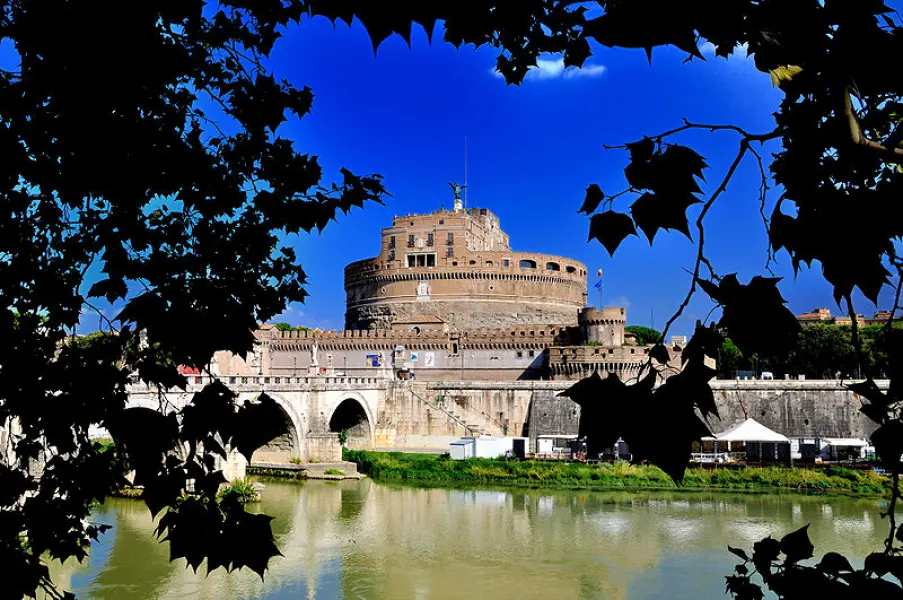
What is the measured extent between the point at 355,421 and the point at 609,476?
14.2 meters

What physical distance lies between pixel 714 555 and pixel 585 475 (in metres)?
8.49

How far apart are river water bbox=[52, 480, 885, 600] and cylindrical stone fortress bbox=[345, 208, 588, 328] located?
929 inches

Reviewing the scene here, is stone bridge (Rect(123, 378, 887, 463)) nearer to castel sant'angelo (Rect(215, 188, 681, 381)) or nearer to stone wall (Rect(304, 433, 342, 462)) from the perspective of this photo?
stone wall (Rect(304, 433, 342, 462))

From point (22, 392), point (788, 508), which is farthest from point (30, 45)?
point (788, 508)

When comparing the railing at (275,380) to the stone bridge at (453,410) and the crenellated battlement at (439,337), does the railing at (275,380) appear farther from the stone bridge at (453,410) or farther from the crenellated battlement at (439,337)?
the crenellated battlement at (439,337)

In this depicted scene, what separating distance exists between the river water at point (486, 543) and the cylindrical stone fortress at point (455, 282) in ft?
77.4

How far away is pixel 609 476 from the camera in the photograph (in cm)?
2420

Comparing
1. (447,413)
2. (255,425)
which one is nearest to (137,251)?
(255,425)

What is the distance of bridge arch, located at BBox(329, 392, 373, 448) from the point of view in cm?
3358

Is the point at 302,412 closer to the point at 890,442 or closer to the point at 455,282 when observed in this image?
the point at 455,282

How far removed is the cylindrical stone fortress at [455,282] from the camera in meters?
47.2

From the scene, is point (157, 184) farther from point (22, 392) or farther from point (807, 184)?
point (807, 184)

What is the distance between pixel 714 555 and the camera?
52.7ft

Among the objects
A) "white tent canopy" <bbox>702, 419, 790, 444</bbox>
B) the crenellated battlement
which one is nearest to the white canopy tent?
"white tent canopy" <bbox>702, 419, 790, 444</bbox>
